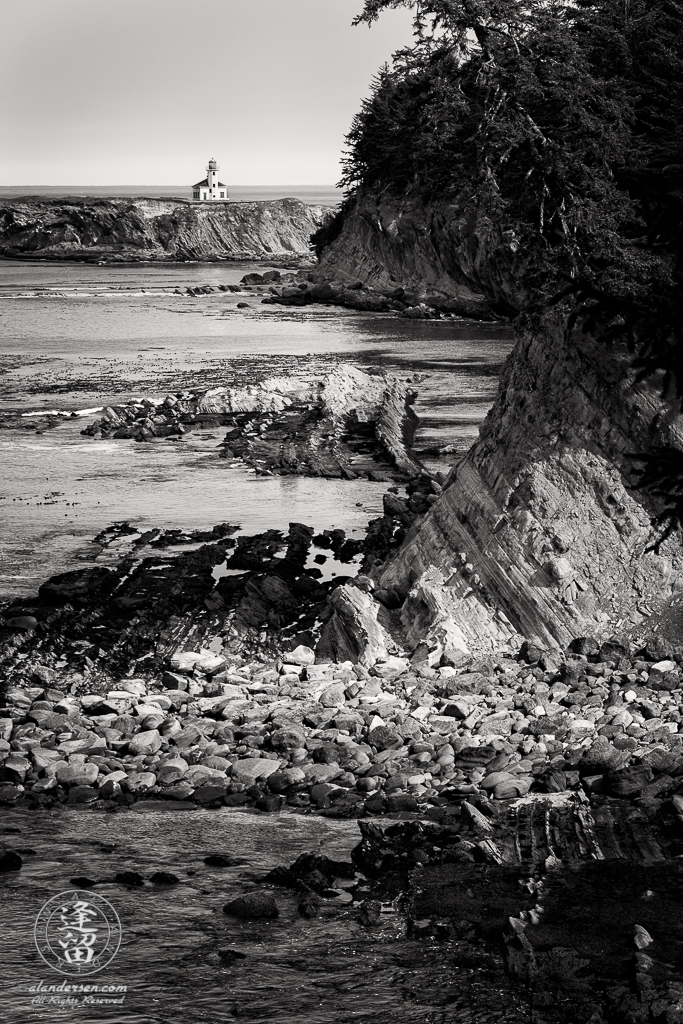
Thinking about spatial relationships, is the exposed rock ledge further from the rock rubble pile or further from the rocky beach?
the rock rubble pile

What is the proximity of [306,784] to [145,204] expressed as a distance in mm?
164309

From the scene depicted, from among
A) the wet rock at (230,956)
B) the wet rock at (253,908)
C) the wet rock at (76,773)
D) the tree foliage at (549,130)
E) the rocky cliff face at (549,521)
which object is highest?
the tree foliage at (549,130)

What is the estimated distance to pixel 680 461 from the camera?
759 centimetres

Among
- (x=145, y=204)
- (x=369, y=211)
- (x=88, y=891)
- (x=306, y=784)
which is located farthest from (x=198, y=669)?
(x=145, y=204)

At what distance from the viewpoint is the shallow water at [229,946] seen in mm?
9125

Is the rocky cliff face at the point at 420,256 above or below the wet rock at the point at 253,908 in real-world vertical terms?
above

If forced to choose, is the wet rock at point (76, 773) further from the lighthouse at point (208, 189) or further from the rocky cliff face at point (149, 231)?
the lighthouse at point (208, 189)

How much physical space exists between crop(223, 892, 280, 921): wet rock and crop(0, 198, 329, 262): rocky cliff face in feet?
510

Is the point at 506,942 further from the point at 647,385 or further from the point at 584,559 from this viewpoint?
the point at 647,385

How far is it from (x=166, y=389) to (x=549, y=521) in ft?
101

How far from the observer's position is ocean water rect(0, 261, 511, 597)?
25656mm

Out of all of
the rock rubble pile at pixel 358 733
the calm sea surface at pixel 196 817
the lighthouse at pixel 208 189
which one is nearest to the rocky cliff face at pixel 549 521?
the rock rubble pile at pixel 358 733

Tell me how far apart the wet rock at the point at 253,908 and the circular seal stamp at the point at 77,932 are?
40.7 inches

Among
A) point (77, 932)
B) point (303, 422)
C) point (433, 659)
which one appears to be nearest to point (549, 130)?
point (433, 659)
